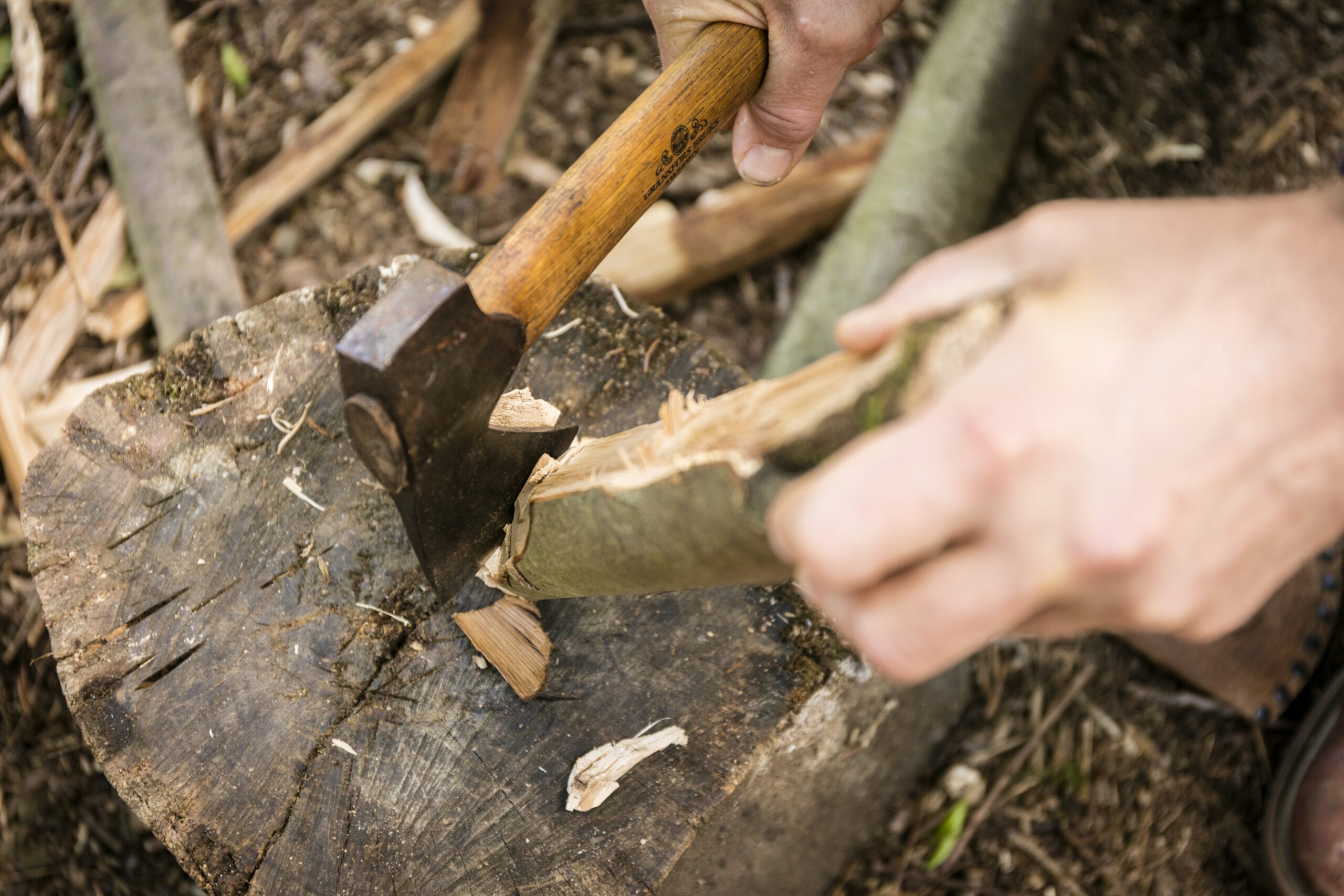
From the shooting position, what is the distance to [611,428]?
66.6 inches

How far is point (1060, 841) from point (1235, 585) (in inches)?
72.3

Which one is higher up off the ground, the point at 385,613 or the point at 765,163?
the point at 765,163

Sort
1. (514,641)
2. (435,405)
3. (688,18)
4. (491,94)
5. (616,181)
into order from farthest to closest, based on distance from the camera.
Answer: (491,94) < (688,18) < (514,641) < (616,181) < (435,405)

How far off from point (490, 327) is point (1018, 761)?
1971 millimetres

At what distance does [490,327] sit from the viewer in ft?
3.85

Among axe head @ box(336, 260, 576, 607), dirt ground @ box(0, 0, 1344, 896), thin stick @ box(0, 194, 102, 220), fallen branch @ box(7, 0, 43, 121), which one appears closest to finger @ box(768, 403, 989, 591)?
axe head @ box(336, 260, 576, 607)

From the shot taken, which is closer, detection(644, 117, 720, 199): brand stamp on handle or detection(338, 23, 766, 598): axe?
detection(338, 23, 766, 598): axe

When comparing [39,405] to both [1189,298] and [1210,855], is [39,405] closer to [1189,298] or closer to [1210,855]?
[1189,298]

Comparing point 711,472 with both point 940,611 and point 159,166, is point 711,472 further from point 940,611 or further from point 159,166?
point 159,166

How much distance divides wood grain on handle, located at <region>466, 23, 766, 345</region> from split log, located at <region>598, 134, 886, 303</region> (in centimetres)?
106

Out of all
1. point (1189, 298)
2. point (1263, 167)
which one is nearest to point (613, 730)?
point (1189, 298)

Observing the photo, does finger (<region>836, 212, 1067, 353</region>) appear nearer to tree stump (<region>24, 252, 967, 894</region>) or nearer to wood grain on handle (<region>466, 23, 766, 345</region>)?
wood grain on handle (<region>466, 23, 766, 345</region>)

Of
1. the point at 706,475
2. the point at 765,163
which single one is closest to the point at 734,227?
the point at 765,163

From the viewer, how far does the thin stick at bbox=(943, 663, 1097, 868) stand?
7.57ft
